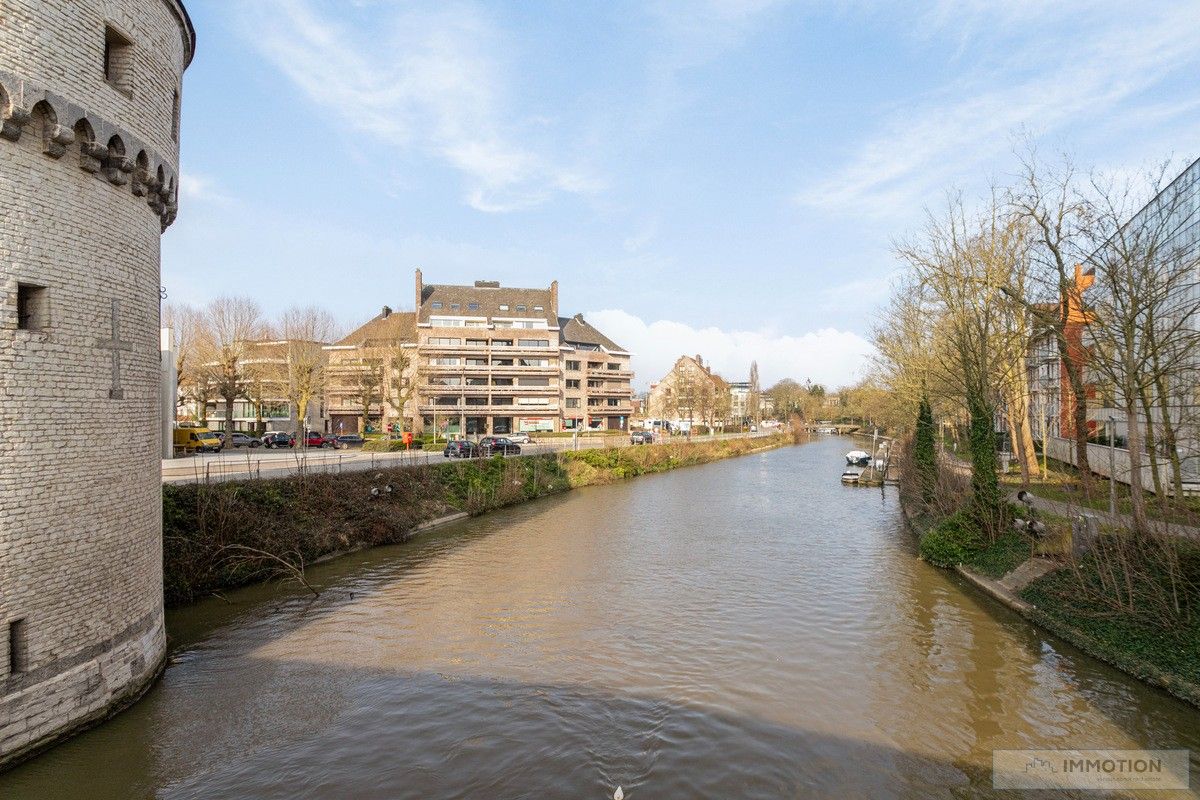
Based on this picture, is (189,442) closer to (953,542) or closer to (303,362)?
(303,362)

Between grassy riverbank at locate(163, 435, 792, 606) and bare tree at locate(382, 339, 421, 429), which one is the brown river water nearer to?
grassy riverbank at locate(163, 435, 792, 606)

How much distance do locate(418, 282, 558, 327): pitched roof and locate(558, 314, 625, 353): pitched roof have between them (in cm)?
450

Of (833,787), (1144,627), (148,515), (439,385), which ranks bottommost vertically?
(833,787)

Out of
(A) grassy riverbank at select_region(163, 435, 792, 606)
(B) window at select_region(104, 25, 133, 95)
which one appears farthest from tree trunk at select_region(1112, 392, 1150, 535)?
(A) grassy riverbank at select_region(163, 435, 792, 606)

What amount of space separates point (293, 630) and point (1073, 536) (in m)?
16.6

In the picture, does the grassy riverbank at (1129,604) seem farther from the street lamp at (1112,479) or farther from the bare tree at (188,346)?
the bare tree at (188,346)

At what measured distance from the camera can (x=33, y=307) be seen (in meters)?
8.61

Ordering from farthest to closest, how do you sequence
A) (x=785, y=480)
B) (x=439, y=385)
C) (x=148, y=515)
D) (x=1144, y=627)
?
(x=439, y=385)
(x=785, y=480)
(x=1144, y=627)
(x=148, y=515)

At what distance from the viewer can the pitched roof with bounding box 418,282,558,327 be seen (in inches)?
2894

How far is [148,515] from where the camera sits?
1062cm

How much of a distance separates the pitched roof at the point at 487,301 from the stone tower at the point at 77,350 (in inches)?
2504

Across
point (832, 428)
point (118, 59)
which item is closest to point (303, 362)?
point (118, 59)

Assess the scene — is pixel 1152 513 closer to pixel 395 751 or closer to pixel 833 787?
pixel 833 787

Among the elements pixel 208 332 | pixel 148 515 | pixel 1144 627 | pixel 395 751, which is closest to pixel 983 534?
pixel 1144 627
